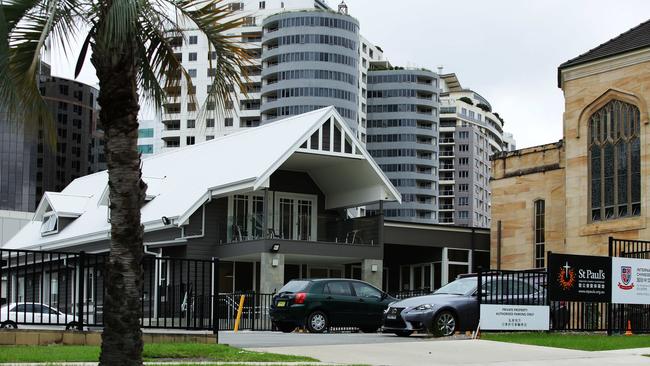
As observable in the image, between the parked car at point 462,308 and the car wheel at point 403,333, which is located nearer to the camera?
the parked car at point 462,308

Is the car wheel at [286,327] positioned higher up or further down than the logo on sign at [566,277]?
further down

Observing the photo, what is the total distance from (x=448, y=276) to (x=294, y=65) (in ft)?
298

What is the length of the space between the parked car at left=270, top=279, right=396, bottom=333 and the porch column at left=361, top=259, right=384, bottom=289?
44.4ft

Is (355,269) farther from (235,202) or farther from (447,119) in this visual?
(447,119)

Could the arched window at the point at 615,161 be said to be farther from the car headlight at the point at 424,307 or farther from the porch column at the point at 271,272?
the car headlight at the point at 424,307

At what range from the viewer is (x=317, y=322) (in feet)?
90.3

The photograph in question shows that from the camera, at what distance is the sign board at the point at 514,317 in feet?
70.0

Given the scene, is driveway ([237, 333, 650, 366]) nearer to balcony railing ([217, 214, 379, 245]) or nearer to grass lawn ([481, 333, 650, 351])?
grass lawn ([481, 333, 650, 351])

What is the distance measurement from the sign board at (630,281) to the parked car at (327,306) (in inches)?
298

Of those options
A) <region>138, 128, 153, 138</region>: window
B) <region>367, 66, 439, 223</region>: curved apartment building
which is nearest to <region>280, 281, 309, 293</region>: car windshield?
<region>367, 66, 439, 223</region>: curved apartment building

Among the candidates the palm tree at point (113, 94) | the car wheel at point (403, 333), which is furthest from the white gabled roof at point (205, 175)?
the palm tree at point (113, 94)

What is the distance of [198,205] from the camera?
40281 millimetres

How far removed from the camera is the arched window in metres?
41.9

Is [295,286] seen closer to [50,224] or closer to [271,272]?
[271,272]
